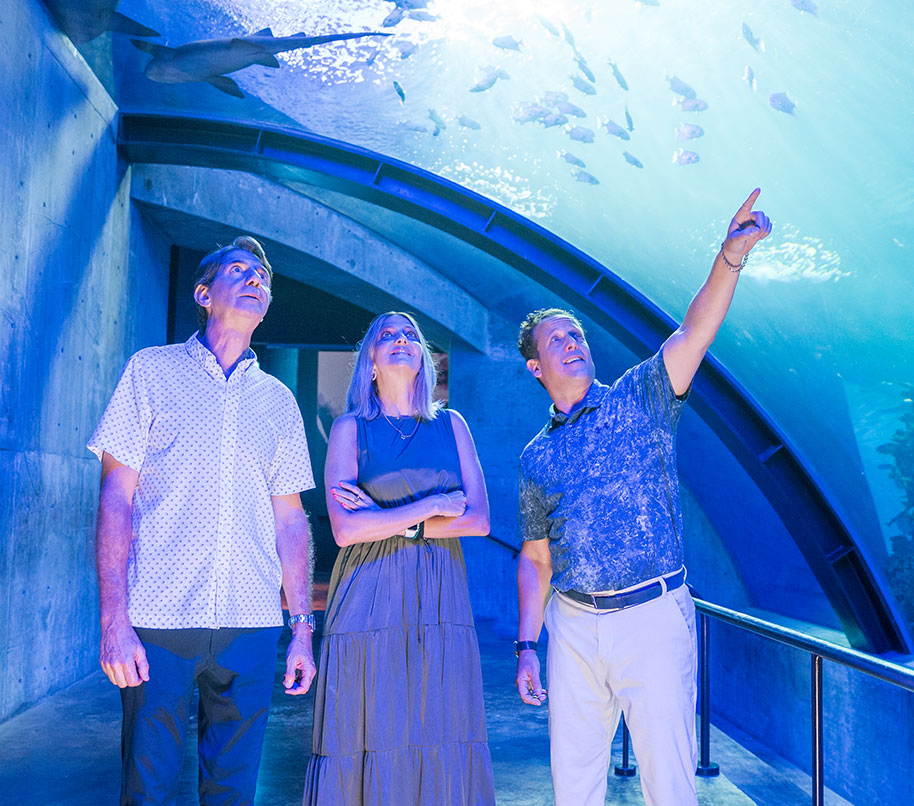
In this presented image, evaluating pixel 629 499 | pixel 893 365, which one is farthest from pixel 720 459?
pixel 893 365

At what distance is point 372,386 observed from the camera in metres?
2.47

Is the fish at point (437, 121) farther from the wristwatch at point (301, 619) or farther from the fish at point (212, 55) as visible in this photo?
the wristwatch at point (301, 619)

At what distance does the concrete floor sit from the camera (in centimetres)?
346

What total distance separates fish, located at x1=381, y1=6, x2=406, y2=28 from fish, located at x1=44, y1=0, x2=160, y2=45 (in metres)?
3.58

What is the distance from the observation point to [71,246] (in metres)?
5.70

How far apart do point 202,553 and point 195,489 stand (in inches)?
6.1

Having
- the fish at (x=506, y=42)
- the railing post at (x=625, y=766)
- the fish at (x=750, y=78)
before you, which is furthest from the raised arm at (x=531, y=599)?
the fish at (x=750, y=78)

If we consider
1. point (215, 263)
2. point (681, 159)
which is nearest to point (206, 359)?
point (215, 263)

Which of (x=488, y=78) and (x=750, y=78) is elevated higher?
(x=750, y=78)

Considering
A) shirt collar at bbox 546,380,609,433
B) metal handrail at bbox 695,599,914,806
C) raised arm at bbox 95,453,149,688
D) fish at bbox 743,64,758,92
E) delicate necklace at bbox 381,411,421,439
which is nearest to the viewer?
raised arm at bbox 95,453,149,688

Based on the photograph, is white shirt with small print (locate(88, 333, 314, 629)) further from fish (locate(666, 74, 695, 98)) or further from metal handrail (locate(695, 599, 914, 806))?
fish (locate(666, 74, 695, 98))

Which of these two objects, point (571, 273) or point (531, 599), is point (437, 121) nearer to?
point (571, 273)

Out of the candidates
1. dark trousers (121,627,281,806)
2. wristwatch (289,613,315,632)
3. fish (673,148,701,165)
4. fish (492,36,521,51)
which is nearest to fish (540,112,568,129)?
fish (492,36,521,51)

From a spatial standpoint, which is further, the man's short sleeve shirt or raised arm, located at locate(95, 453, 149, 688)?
the man's short sleeve shirt
